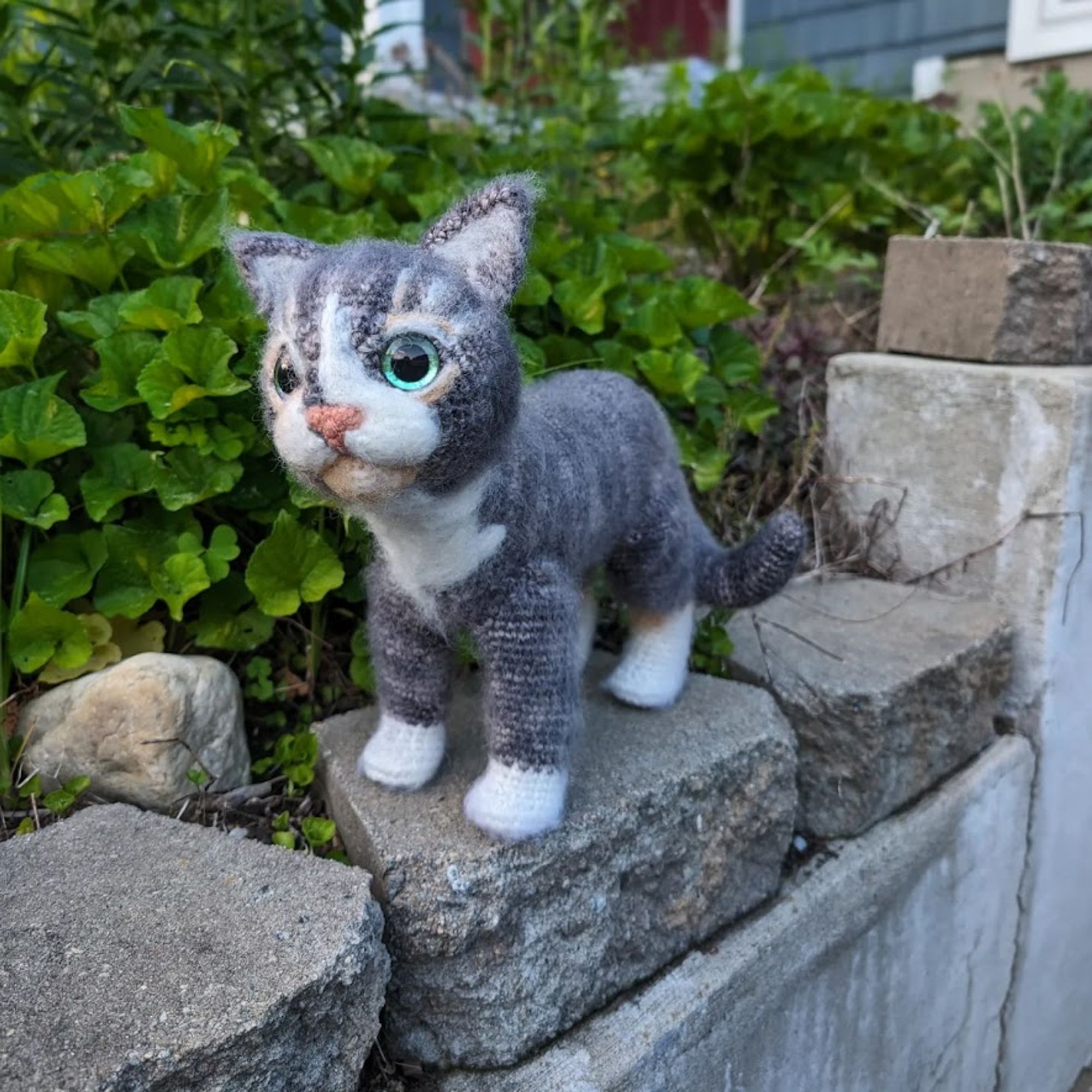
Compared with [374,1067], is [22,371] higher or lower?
higher

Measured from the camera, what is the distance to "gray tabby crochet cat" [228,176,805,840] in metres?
0.68

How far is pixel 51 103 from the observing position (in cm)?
175

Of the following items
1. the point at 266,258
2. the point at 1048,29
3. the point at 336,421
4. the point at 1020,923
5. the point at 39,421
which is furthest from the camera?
the point at 1048,29

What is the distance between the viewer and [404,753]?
37.5 inches

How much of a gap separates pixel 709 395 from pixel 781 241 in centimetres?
87

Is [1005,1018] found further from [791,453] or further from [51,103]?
[51,103]

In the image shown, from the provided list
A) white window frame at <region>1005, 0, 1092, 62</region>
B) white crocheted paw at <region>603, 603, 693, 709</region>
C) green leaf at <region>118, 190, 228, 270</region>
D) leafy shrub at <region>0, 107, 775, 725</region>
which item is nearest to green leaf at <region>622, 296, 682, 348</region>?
leafy shrub at <region>0, 107, 775, 725</region>

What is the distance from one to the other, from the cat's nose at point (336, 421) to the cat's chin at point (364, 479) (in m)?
0.02

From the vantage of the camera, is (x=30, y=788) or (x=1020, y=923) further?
(x=1020, y=923)

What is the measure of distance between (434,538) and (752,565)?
455mm

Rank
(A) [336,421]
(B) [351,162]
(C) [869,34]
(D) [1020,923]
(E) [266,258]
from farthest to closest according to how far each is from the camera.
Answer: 1. (C) [869,34]
2. (D) [1020,923]
3. (B) [351,162]
4. (E) [266,258]
5. (A) [336,421]

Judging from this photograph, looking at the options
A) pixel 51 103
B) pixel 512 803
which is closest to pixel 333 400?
pixel 512 803

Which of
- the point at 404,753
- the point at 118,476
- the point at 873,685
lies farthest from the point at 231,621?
the point at 873,685

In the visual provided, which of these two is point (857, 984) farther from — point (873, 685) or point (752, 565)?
point (752, 565)
